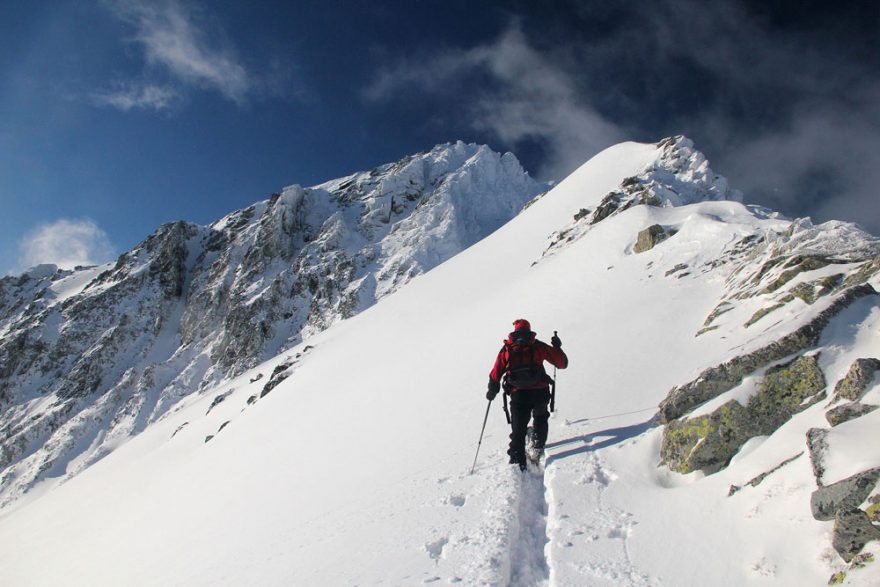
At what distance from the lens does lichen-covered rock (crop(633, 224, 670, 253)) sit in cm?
1911

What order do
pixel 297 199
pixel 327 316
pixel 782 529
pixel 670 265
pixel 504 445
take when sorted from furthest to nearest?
pixel 297 199 < pixel 327 316 < pixel 670 265 < pixel 504 445 < pixel 782 529

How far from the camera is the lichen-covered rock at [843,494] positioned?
3455 mm

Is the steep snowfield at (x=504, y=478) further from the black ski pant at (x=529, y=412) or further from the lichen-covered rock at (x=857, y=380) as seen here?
the black ski pant at (x=529, y=412)

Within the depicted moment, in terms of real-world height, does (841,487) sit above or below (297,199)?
below

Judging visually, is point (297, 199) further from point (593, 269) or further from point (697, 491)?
point (697, 491)

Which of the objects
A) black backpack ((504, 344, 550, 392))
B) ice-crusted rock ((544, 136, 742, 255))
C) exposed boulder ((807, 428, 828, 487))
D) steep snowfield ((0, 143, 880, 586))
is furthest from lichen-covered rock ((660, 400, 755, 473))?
ice-crusted rock ((544, 136, 742, 255))

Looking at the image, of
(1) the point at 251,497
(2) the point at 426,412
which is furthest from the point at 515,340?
(1) the point at 251,497

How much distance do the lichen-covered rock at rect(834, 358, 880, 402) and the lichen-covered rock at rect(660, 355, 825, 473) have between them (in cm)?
50

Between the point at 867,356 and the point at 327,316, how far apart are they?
3005 inches

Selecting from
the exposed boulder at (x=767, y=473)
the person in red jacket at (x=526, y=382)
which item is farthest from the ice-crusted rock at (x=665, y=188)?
the exposed boulder at (x=767, y=473)

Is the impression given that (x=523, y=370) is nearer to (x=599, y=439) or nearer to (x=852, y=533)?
(x=599, y=439)

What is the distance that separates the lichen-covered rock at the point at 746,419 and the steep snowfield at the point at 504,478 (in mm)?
227

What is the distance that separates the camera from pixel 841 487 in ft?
11.7

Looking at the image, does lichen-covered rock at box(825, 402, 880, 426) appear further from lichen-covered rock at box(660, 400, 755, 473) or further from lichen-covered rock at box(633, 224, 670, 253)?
lichen-covered rock at box(633, 224, 670, 253)
